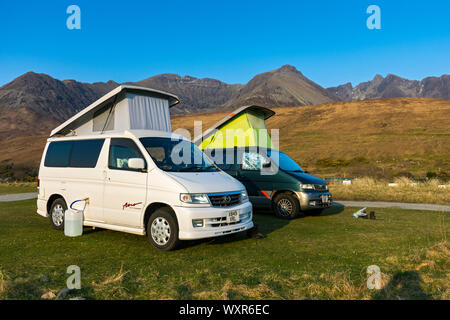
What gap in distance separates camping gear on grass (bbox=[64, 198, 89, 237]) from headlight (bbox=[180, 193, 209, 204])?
8.05 feet

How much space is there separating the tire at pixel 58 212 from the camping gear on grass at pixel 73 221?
0.55 metres

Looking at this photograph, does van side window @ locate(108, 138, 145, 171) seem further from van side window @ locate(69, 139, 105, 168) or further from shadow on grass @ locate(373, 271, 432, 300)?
shadow on grass @ locate(373, 271, 432, 300)

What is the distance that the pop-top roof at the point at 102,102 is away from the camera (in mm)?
8941

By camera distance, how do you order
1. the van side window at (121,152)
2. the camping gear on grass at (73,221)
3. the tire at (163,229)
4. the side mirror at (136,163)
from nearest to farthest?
the tire at (163,229), the side mirror at (136,163), the van side window at (121,152), the camping gear on grass at (73,221)

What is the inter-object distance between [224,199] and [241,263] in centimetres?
119

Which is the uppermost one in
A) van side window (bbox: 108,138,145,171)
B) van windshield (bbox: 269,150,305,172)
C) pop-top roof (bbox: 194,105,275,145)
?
pop-top roof (bbox: 194,105,275,145)

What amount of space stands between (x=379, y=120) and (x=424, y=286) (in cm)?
6453

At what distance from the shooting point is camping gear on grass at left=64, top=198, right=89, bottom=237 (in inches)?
278

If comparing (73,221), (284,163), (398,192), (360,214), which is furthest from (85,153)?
(398,192)

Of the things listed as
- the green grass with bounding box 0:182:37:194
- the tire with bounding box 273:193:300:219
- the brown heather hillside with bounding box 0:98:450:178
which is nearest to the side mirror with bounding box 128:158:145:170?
the tire with bounding box 273:193:300:219

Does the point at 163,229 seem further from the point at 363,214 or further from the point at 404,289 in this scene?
the point at 363,214

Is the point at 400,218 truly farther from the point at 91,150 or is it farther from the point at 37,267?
the point at 37,267
